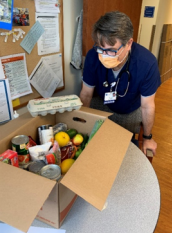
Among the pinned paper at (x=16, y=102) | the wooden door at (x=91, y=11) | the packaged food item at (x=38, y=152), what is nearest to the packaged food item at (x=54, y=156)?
the packaged food item at (x=38, y=152)

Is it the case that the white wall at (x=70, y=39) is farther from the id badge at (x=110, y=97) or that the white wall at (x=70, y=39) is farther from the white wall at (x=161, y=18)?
the white wall at (x=161, y=18)

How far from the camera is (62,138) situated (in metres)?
0.93

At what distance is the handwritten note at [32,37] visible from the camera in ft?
3.64

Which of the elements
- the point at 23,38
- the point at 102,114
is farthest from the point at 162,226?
the point at 23,38


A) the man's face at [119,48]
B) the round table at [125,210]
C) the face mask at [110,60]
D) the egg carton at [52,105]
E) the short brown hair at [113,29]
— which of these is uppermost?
Result: the short brown hair at [113,29]

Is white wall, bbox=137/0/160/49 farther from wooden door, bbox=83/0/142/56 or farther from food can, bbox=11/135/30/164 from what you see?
food can, bbox=11/135/30/164

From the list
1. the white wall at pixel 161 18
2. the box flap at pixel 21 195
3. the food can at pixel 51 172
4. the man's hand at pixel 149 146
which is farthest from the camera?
the white wall at pixel 161 18

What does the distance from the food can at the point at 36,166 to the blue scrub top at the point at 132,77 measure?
72 centimetres

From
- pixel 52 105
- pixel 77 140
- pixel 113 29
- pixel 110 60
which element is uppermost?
pixel 113 29

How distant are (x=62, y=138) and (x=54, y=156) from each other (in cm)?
17

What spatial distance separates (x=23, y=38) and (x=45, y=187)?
0.86 meters

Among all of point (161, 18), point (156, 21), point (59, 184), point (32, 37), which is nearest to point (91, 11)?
point (32, 37)

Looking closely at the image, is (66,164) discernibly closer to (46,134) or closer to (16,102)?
(46,134)

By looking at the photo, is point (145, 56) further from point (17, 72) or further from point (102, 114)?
point (17, 72)
